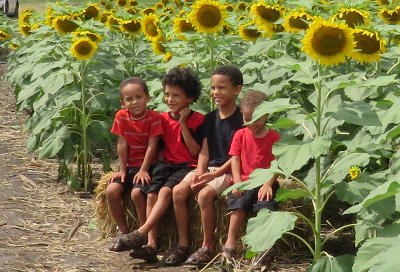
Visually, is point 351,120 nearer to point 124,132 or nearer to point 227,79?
point 227,79

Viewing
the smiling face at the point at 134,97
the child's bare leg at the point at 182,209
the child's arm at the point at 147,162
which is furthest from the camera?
the smiling face at the point at 134,97

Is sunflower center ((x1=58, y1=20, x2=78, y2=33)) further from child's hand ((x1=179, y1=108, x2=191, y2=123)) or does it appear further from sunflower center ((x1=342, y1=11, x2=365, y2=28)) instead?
sunflower center ((x1=342, y1=11, x2=365, y2=28))

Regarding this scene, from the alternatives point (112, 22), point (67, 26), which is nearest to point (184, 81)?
point (67, 26)

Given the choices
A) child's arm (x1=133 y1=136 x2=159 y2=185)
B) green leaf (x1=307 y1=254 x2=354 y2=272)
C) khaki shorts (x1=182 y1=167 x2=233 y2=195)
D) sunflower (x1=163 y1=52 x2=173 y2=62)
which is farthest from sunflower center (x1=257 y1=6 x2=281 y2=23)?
green leaf (x1=307 y1=254 x2=354 y2=272)

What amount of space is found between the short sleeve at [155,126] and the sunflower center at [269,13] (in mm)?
1182

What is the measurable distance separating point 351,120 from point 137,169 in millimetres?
1957

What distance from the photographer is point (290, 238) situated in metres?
4.71

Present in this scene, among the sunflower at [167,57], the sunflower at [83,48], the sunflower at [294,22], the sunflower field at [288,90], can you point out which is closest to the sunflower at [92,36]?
the sunflower field at [288,90]

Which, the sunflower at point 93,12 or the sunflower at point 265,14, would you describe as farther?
the sunflower at point 93,12

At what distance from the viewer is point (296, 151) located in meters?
3.56

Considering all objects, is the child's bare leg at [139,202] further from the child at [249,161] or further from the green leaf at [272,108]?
the green leaf at [272,108]

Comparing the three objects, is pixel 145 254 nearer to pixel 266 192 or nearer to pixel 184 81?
pixel 266 192

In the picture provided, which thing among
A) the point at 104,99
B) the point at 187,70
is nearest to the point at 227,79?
the point at 187,70

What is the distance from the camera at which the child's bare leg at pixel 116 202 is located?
5125mm
